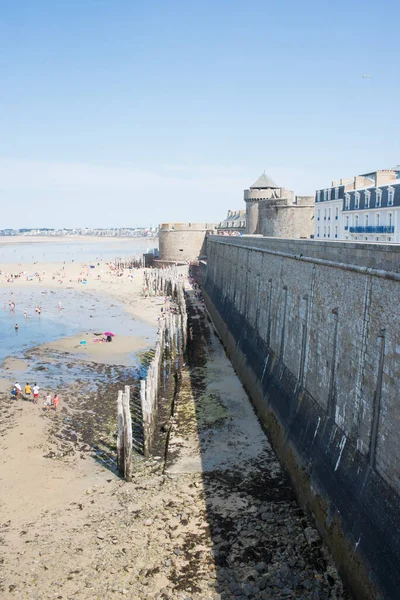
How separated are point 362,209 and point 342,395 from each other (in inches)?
984

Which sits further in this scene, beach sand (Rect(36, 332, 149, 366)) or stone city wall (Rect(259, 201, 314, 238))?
stone city wall (Rect(259, 201, 314, 238))

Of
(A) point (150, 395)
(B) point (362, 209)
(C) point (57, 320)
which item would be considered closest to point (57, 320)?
(C) point (57, 320)

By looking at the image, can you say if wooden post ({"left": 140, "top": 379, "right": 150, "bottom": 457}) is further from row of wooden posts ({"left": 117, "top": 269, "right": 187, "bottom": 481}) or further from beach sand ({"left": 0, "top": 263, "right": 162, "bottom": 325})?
beach sand ({"left": 0, "top": 263, "right": 162, "bottom": 325})

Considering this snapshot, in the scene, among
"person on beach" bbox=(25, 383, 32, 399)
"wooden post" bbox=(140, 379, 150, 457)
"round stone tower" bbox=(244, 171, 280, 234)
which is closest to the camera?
"wooden post" bbox=(140, 379, 150, 457)

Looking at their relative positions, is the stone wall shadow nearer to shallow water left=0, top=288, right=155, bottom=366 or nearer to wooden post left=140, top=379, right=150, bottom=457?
wooden post left=140, top=379, right=150, bottom=457

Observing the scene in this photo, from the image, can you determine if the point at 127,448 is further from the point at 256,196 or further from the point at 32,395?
the point at 256,196

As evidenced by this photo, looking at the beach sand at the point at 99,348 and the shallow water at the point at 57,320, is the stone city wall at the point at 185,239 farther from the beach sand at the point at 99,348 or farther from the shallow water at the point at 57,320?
the beach sand at the point at 99,348

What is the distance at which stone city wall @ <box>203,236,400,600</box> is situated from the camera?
10.4 meters

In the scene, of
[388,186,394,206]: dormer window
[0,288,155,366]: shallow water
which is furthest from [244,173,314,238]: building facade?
[0,288,155,366]: shallow water

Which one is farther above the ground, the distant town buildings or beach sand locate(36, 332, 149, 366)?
the distant town buildings

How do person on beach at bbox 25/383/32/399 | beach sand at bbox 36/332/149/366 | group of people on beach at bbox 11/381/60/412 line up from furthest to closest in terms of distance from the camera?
beach sand at bbox 36/332/149/366
person on beach at bbox 25/383/32/399
group of people on beach at bbox 11/381/60/412

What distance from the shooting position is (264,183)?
67.8m

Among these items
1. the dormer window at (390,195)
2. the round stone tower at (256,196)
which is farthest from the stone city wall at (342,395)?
the round stone tower at (256,196)

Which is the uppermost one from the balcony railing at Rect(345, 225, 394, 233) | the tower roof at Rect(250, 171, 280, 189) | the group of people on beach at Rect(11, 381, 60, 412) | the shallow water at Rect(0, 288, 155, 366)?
the tower roof at Rect(250, 171, 280, 189)
